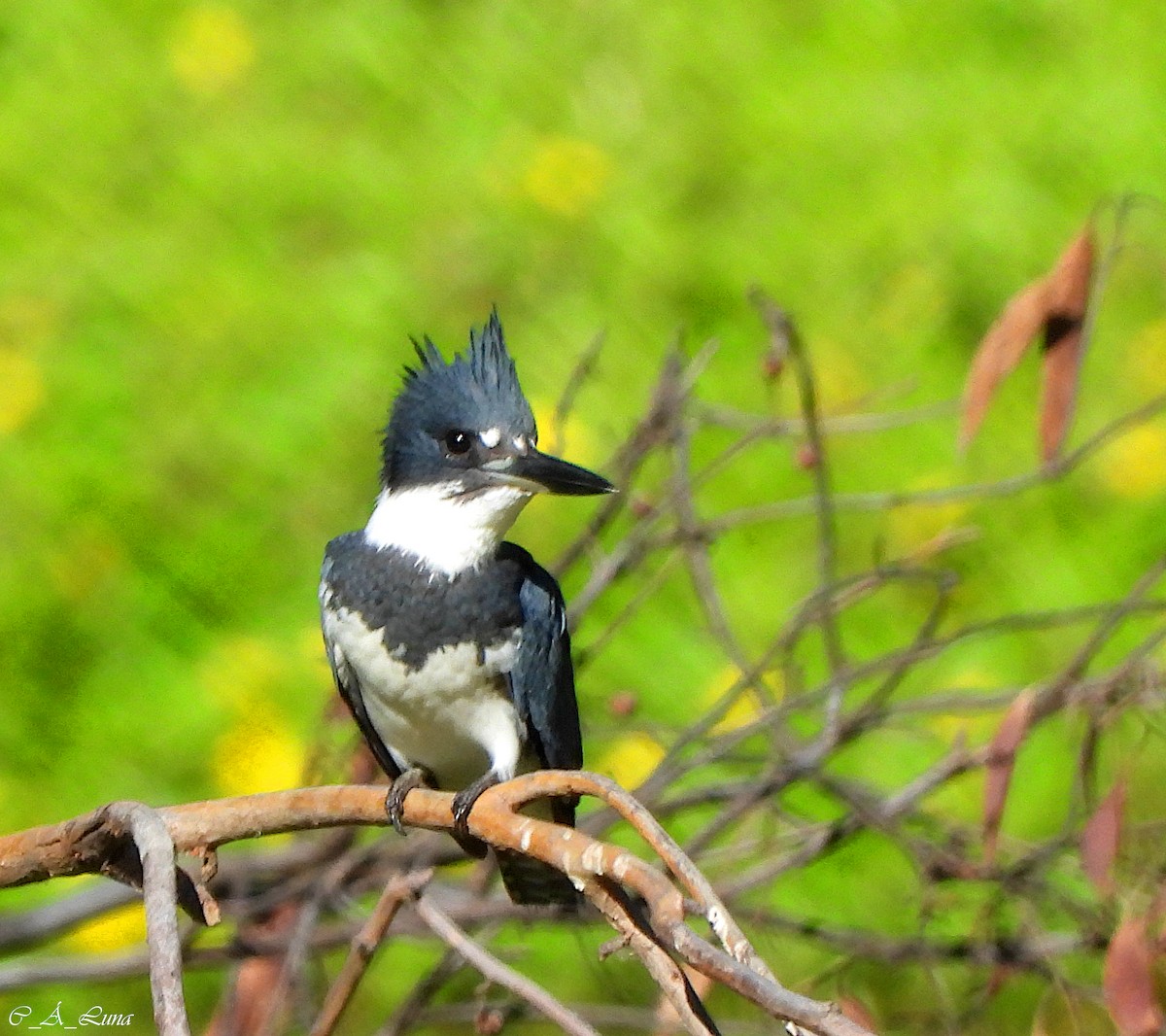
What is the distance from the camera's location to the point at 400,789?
2150 mm

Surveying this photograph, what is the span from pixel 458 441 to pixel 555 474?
18cm

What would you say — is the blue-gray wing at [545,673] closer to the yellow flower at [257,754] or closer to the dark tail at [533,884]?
the dark tail at [533,884]

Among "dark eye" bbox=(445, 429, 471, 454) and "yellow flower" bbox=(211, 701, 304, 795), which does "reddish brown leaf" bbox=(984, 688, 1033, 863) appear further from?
"yellow flower" bbox=(211, 701, 304, 795)

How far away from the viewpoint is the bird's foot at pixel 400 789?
1.75 meters

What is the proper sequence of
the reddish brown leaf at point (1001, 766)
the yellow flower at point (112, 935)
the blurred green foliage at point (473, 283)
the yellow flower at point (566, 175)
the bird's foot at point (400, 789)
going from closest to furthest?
the bird's foot at point (400, 789)
the reddish brown leaf at point (1001, 766)
the yellow flower at point (112, 935)
the blurred green foliage at point (473, 283)
the yellow flower at point (566, 175)

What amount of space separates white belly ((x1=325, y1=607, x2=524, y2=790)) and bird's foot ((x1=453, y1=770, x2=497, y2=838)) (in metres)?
0.05

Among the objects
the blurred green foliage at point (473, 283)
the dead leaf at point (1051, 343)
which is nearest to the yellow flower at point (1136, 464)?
the blurred green foliage at point (473, 283)

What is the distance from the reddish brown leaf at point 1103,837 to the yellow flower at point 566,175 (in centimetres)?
313

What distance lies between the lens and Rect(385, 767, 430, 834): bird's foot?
5.74 ft

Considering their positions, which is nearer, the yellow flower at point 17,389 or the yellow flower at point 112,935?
the yellow flower at point 112,935

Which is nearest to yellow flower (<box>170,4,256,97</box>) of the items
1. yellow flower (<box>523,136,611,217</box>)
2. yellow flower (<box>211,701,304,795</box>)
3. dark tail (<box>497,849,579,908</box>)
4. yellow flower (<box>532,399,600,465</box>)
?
yellow flower (<box>523,136,611,217</box>)

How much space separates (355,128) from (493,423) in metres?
3.07

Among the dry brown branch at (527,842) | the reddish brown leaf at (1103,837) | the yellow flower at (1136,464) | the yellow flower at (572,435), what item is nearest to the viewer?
the dry brown branch at (527,842)

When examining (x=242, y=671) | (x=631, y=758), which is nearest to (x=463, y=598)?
(x=631, y=758)
